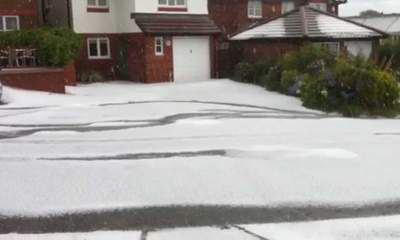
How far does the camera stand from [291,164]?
9.34 metres

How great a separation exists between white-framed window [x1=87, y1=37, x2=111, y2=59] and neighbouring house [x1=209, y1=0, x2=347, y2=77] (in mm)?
6196

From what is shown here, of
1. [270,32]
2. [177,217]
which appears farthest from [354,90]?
[177,217]

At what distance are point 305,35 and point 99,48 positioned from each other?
35.3ft

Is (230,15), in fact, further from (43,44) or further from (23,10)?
(43,44)

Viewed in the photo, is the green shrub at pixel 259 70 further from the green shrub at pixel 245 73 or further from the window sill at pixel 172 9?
the window sill at pixel 172 9

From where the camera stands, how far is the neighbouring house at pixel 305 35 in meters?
29.4

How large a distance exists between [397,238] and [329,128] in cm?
732

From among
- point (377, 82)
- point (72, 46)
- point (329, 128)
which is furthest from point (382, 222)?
point (72, 46)

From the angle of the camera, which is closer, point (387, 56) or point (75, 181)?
point (75, 181)

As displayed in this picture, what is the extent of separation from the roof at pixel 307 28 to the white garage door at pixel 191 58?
1815 millimetres

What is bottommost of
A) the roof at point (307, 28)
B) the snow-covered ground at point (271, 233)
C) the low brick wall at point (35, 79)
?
the snow-covered ground at point (271, 233)

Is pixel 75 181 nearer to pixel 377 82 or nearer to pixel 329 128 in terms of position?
pixel 329 128

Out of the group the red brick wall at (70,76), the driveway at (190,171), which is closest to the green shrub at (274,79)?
the red brick wall at (70,76)

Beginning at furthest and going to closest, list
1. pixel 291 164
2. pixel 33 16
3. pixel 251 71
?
pixel 33 16 → pixel 251 71 → pixel 291 164
